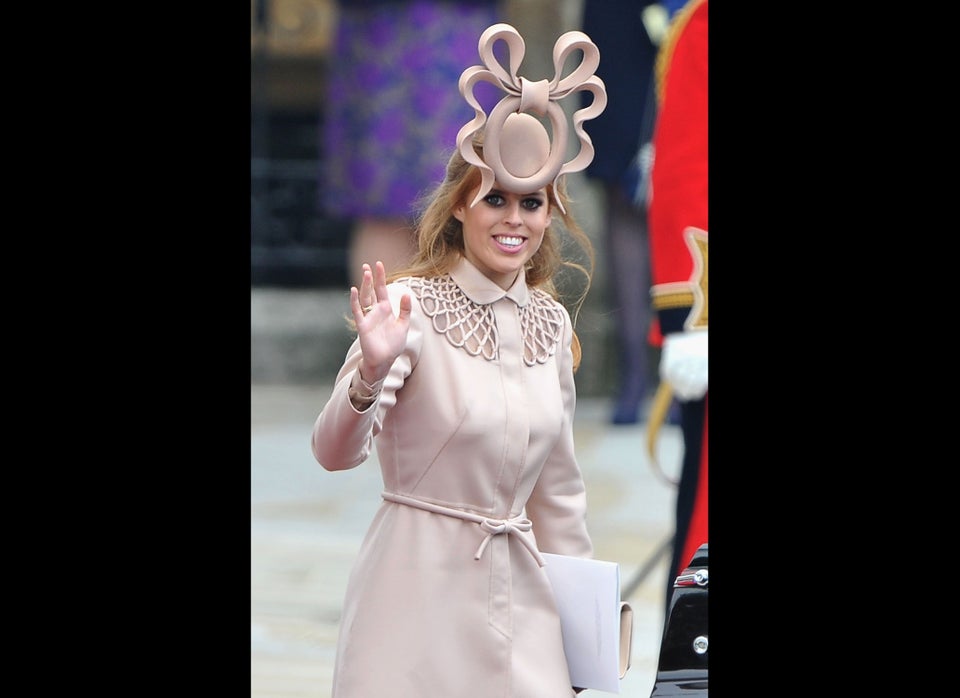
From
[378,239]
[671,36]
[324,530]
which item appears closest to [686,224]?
[671,36]

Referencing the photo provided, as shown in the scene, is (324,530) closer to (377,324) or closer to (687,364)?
(687,364)

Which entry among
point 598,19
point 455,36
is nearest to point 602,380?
point 455,36

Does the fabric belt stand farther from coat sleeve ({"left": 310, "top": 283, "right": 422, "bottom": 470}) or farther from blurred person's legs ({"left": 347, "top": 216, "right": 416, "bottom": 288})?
blurred person's legs ({"left": 347, "top": 216, "right": 416, "bottom": 288})

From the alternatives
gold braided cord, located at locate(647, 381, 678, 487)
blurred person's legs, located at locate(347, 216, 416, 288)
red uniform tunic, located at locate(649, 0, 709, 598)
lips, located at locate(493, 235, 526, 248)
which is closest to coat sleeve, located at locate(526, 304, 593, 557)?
lips, located at locate(493, 235, 526, 248)

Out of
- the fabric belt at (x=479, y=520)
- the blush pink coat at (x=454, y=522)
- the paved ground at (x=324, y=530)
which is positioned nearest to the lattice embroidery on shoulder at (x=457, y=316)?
the blush pink coat at (x=454, y=522)

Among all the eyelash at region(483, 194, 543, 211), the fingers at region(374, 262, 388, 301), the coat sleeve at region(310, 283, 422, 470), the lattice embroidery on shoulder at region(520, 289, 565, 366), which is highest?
the eyelash at region(483, 194, 543, 211)

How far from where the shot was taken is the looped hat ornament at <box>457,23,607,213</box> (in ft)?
8.98

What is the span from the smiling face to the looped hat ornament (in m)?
0.03

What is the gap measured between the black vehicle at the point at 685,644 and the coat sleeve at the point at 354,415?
0.81 m

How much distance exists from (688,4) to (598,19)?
1.17m

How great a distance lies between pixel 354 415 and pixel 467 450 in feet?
0.87

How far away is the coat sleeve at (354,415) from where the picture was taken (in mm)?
2592
